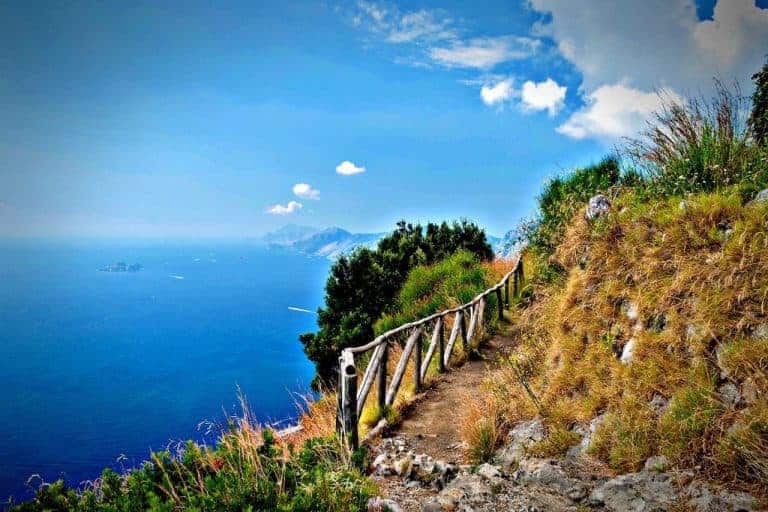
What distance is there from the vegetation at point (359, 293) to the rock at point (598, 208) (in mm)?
14005

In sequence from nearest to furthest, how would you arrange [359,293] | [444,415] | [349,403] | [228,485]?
[228,485]
[349,403]
[444,415]
[359,293]

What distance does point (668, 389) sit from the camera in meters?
4.83

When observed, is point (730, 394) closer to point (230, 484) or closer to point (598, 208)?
point (598, 208)

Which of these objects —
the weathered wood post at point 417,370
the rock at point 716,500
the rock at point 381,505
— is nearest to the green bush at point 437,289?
the weathered wood post at point 417,370

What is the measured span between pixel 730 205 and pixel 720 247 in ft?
2.33

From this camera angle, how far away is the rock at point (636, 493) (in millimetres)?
3957

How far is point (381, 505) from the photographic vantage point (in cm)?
489

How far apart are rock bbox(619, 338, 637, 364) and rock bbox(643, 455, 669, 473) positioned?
1.33m

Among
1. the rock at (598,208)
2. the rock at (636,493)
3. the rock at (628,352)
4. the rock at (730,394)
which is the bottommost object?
the rock at (636,493)

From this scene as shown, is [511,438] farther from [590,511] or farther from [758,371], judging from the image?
[758,371]

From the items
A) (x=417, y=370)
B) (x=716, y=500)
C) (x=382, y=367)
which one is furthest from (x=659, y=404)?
(x=417, y=370)

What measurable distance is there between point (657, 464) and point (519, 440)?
1784mm

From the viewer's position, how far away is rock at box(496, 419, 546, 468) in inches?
221

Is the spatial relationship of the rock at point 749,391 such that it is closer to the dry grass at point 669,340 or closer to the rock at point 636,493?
the dry grass at point 669,340
